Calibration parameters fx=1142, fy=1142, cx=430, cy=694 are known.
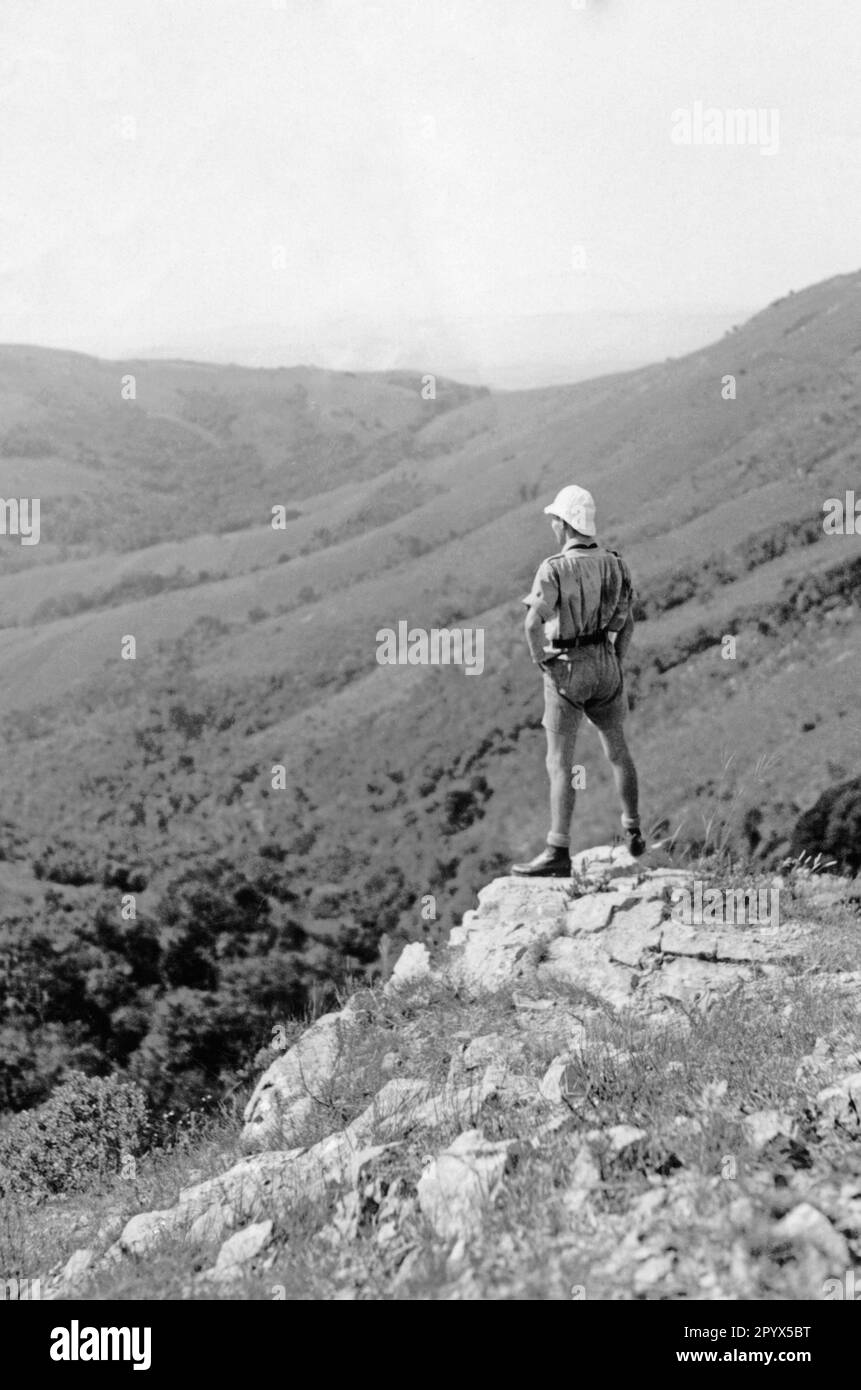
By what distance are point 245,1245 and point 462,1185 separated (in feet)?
3.03

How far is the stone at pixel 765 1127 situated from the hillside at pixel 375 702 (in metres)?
6.65

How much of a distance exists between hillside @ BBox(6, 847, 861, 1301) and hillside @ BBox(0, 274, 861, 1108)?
12.1 feet

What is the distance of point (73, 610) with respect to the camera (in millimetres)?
50375

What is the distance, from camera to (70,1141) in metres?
8.71

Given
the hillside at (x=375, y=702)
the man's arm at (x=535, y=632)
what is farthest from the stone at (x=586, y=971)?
the hillside at (x=375, y=702)

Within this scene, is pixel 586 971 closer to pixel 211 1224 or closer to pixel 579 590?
pixel 579 590

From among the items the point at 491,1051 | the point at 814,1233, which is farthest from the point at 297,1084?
the point at 814,1233

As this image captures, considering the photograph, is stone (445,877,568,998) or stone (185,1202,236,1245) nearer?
stone (185,1202,236,1245)

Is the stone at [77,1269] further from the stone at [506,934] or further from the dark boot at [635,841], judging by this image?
the dark boot at [635,841]

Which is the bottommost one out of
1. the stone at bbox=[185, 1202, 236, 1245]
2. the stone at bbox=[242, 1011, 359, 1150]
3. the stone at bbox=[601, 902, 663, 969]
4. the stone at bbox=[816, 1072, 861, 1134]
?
the stone at bbox=[185, 1202, 236, 1245]

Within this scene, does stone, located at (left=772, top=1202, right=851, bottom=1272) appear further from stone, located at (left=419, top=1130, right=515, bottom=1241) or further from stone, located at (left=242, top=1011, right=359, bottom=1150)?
stone, located at (left=242, top=1011, right=359, bottom=1150)

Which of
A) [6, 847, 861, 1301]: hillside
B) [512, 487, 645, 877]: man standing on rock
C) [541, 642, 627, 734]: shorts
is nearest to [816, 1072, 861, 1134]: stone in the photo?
[6, 847, 861, 1301]: hillside

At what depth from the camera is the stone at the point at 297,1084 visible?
623cm

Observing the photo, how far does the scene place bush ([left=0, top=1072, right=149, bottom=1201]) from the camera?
26.4 feet
